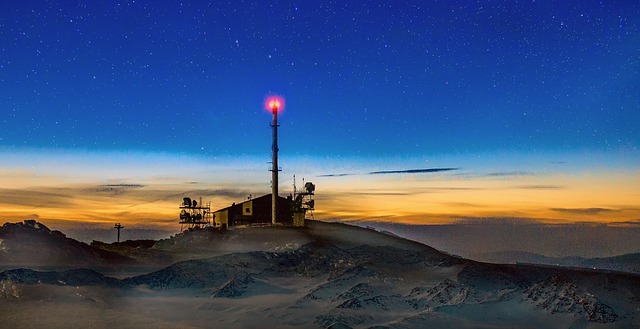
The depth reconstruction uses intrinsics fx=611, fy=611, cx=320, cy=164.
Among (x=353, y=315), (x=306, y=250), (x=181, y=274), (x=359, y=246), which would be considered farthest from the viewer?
(x=359, y=246)

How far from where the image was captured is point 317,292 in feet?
179

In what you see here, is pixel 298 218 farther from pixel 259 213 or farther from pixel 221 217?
pixel 221 217

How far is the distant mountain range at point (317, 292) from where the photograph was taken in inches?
1825

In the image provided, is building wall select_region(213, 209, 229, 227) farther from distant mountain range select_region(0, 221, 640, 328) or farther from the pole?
distant mountain range select_region(0, 221, 640, 328)

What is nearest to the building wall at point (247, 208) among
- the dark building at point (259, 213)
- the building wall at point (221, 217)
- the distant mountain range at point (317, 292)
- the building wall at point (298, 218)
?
the dark building at point (259, 213)

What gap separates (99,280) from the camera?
55.8 metres

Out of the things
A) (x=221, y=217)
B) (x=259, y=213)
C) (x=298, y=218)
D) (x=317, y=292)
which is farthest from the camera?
(x=221, y=217)

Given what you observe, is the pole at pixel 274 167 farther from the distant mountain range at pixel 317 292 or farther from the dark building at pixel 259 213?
the distant mountain range at pixel 317 292

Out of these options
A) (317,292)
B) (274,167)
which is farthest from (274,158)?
(317,292)

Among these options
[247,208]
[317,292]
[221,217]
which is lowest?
[317,292]

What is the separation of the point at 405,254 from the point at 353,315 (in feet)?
76.3

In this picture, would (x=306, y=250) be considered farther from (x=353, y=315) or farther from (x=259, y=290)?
(x=353, y=315)

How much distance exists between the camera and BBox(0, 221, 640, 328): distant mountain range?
152ft

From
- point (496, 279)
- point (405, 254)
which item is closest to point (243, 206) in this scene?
point (405, 254)
